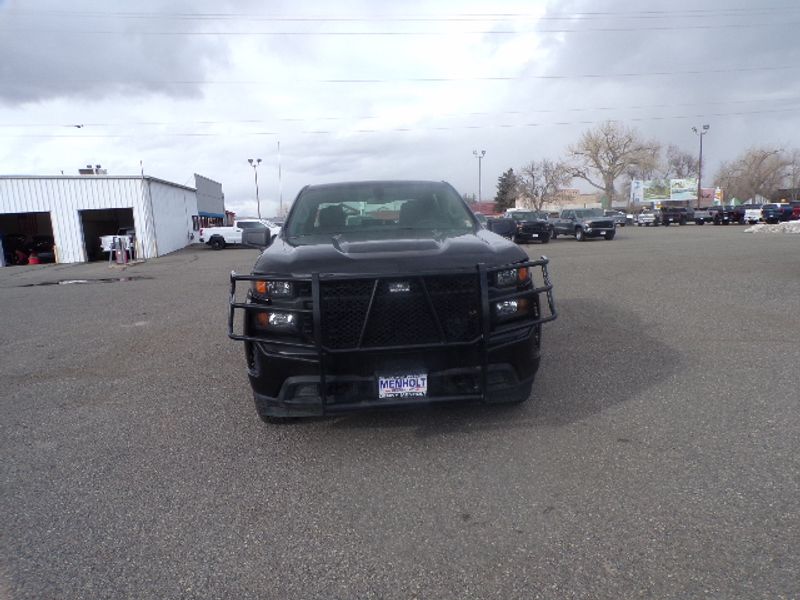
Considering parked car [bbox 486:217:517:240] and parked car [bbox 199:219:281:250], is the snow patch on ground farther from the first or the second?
parked car [bbox 486:217:517:240]

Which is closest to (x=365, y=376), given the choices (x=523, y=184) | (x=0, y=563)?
(x=0, y=563)

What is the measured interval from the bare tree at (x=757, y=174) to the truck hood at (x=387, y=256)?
9724 centimetres

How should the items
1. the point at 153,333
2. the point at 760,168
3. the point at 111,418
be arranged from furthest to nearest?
the point at 760,168 → the point at 153,333 → the point at 111,418

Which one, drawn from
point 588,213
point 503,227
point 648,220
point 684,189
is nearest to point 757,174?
point 684,189

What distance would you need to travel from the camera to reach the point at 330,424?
404cm

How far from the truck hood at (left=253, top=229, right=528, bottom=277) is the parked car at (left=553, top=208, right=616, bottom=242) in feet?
84.5

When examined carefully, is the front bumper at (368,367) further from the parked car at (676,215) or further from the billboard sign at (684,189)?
the billboard sign at (684,189)

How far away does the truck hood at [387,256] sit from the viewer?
3395 millimetres

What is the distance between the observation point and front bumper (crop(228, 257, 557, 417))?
10.9 feet

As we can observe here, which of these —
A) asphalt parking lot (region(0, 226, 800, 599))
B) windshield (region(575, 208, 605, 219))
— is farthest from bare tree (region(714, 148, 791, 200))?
asphalt parking lot (region(0, 226, 800, 599))

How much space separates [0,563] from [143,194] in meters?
25.9

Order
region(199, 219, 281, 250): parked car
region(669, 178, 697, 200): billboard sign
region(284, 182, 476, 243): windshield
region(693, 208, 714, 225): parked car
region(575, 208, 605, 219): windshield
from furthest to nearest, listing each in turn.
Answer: region(669, 178, 697, 200): billboard sign < region(693, 208, 714, 225): parked car < region(199, 219, 281, 250): parked car < region(575, 208, 605, 219): windshield < region(284, 182, 476, 243): windshield

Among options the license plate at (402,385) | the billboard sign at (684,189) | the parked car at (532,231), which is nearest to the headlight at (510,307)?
the license plate at (402,385)

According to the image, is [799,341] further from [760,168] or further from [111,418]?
[760,168]
